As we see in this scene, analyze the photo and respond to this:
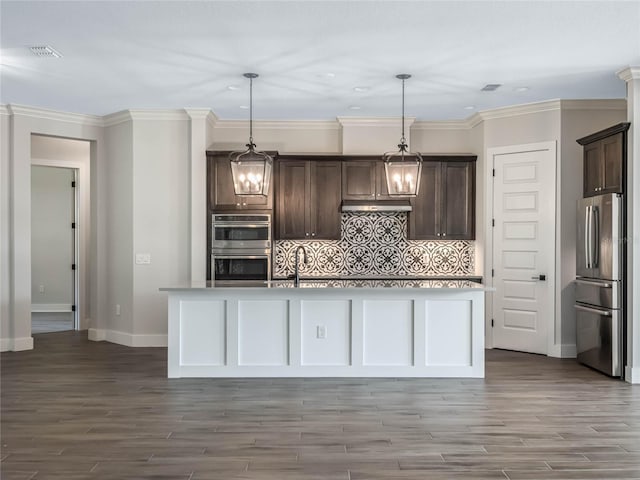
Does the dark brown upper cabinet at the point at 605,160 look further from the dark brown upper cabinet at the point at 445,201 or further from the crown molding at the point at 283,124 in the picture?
the crown molding at the point at 283,124

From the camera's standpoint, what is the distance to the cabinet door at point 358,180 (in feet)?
24.5

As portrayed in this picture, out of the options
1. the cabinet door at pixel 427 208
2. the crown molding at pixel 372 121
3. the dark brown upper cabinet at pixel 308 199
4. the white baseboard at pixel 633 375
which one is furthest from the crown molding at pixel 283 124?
the white baseboard at pixel 633 375

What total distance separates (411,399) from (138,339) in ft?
13.0

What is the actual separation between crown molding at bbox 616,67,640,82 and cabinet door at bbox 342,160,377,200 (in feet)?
→ 9.91

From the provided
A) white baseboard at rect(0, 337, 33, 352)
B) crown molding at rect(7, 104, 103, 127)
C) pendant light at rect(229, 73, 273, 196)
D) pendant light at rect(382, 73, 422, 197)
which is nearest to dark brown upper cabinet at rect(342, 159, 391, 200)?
pendant light at rect(382, 73, 422, 197)

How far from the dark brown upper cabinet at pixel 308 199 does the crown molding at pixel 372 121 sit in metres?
0.58

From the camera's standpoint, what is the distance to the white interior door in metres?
6.67

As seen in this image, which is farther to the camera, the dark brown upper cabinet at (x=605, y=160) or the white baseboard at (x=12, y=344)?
the white baseboard at (x=12, y=344)

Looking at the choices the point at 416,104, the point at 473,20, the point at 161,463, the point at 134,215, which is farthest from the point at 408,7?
the point at 134,215

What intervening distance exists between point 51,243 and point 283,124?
5.07 m

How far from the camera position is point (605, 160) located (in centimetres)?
576

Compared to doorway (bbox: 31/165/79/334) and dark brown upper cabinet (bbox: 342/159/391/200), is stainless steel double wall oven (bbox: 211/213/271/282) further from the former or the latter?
doorway (bbox: 31/165/79/334)

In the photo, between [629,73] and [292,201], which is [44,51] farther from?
[629,73]

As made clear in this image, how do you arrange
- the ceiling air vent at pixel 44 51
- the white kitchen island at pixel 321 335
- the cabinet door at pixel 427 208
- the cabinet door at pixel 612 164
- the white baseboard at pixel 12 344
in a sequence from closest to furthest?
the ceiling air vent at pixel 44 51, the white kitchen island at pixel 321 335, the cabinet door at pixel 612 164, the white baseboard at pixel 12 344, the cabinet door at pixel 427 208
